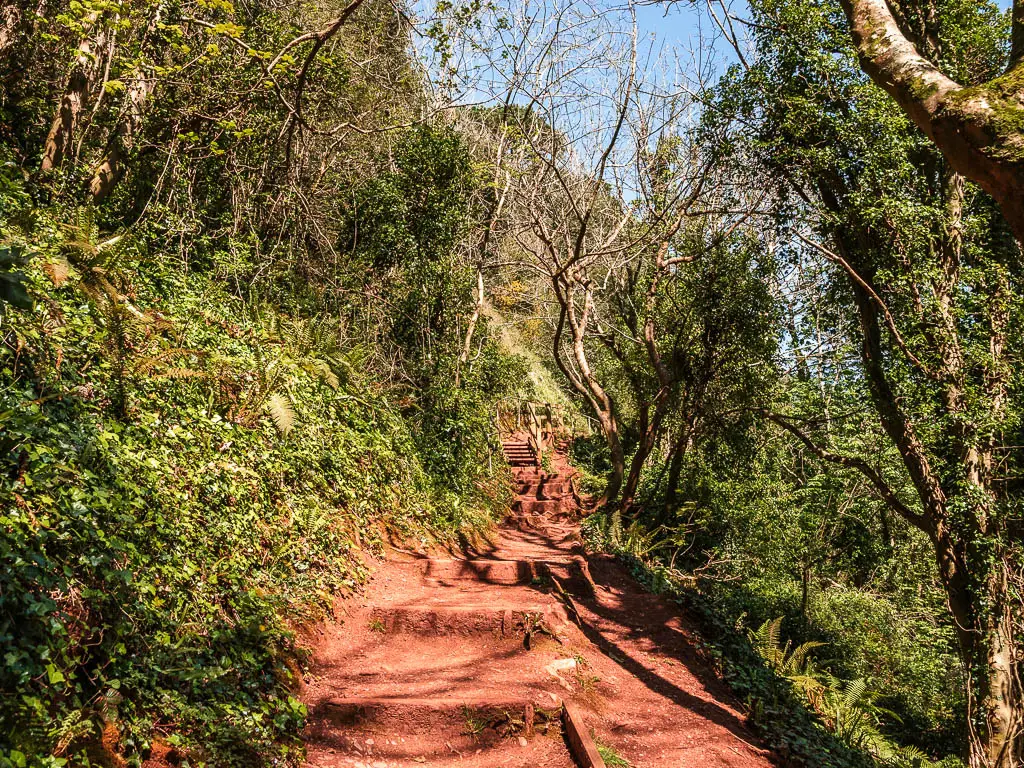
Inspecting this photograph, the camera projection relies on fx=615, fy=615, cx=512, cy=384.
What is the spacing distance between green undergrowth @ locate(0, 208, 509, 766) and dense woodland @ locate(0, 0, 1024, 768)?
0.03 metres

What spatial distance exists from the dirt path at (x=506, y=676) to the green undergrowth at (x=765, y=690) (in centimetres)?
30

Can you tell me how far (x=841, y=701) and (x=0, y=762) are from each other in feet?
30.6

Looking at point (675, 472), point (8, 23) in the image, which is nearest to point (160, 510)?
point (8, 23)

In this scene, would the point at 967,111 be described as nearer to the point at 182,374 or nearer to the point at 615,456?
the point at 182,374

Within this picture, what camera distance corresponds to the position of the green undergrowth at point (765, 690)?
622cm

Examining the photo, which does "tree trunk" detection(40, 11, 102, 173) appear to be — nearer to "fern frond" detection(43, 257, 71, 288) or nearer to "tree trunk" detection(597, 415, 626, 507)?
"fern frond" detection(43, 257, 71, 288)

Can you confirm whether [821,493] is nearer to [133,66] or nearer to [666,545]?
[666,545]

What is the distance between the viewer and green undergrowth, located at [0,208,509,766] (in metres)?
3.09

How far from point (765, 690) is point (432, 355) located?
865 centimetres

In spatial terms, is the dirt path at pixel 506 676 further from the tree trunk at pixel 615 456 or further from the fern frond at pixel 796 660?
the tree trunk at pixel 615 456

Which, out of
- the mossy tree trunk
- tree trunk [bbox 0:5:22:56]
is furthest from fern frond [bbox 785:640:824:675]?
tree trunk [bbox 0:5:22:56]

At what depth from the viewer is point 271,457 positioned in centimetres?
650

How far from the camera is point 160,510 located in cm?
450

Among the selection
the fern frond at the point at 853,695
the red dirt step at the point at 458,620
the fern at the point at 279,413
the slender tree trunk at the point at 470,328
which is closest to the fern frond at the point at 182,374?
the fern at the point at 279,413
